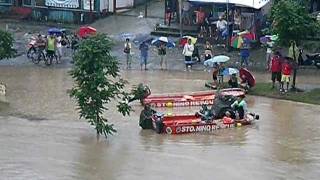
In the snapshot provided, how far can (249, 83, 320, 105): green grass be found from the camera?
27578 mm

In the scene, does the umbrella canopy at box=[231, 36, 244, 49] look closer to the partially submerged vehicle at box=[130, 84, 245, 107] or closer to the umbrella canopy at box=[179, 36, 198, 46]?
the umbrella canopy at box=[179, 36, 198, 46]

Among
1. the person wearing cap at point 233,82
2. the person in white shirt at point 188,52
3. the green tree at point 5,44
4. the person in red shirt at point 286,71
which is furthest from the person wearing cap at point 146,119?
the person in white shirt at point 188,52

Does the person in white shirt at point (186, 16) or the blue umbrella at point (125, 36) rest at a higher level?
the person in white shirt at point (186, 16)

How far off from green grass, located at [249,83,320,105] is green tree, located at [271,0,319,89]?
0.62 m

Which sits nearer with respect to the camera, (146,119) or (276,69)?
(146,119)

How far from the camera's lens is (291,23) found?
93.7ft

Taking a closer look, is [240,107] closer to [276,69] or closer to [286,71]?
[286,71]

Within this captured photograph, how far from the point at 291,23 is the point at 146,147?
962 cm

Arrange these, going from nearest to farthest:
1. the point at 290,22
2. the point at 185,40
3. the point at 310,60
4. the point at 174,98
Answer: the point at 174,98 → the point at 290,22 → the point at 310,60 → the point at 185,40

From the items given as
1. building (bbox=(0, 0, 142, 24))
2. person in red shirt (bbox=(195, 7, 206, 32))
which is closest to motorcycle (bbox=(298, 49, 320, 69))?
person in red shirt (bbox=(195, 7, 206, 32))

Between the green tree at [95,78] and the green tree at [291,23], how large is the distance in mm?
8497

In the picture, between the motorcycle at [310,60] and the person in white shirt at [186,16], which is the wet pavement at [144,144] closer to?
the motorcycle at [310,60]

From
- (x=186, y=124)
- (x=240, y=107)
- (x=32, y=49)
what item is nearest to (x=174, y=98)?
(x=240, y=107)

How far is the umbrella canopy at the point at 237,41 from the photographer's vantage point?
3560cm
